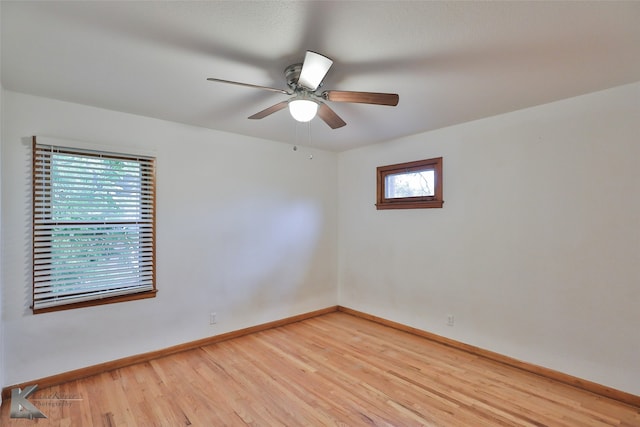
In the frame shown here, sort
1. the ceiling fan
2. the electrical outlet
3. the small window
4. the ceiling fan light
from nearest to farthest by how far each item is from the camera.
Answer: the ceiling fan → the ceiling fan light → the electrical outlet → the small window

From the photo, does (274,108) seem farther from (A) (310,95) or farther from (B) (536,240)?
(B) (536,240)

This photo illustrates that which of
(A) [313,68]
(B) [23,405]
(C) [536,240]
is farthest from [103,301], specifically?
(C) [536,240]

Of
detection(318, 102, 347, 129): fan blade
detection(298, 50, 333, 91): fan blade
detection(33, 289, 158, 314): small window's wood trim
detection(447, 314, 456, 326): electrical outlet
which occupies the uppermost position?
detection(298, 50, 333, 91): fan blade

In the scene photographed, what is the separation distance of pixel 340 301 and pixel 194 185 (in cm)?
274

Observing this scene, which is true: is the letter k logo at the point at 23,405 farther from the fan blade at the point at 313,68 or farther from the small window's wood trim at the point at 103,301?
the fan blade at the point at 313,68

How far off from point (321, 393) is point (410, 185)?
2565 mm

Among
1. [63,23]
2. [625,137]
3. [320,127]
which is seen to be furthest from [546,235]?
[63,23]

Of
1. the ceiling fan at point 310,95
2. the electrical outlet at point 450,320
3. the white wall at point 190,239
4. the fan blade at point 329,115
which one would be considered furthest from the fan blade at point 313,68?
the electrical outlet at point 450,320

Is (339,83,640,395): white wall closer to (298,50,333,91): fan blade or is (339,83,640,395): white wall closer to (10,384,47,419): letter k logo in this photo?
(298,50,333,91): fan blade

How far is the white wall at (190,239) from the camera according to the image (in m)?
2.53

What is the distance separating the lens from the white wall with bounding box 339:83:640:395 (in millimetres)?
2477

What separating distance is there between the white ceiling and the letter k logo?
2.36 metres

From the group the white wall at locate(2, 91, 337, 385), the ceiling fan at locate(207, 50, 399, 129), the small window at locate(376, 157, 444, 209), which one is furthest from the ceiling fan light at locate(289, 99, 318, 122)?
the small window at locate(376, 157, 444, 209)

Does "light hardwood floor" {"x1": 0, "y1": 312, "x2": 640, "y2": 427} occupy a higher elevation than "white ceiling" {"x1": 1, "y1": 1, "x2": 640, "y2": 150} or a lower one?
lower
